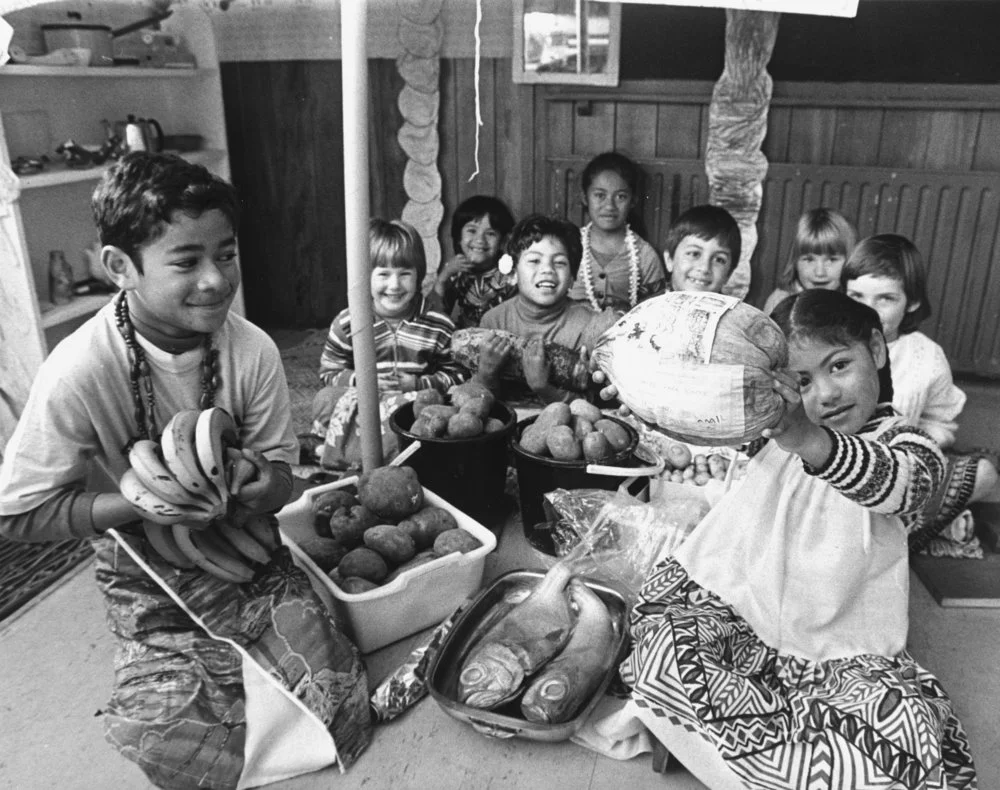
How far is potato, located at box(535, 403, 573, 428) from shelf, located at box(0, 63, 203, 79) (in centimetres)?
232

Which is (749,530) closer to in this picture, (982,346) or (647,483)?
(647,483)

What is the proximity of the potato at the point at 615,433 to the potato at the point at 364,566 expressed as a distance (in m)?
0.68

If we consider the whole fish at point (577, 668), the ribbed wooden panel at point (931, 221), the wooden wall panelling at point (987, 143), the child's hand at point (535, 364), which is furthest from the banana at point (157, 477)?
the wooden wall panelling at point (987, 143)

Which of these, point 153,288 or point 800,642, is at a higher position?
point 153,288

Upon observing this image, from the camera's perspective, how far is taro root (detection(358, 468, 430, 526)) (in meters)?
2.03

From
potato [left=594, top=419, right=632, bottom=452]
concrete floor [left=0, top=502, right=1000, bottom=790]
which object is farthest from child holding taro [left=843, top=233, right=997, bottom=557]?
potato [left=594, top=419, right=632, bottom=452]

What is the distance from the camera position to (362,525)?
6.66 feet

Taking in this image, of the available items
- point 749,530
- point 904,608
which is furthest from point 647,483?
point 904,608

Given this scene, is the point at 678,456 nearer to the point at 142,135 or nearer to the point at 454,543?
the point at 454,543

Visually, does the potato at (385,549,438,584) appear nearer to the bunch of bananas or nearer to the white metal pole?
the white metal pole

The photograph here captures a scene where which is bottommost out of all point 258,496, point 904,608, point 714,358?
point 904,608

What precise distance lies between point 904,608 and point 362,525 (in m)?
1.20

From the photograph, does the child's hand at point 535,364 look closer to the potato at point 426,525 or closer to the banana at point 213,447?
the potato at point 426,525

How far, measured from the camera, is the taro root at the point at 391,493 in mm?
2027
